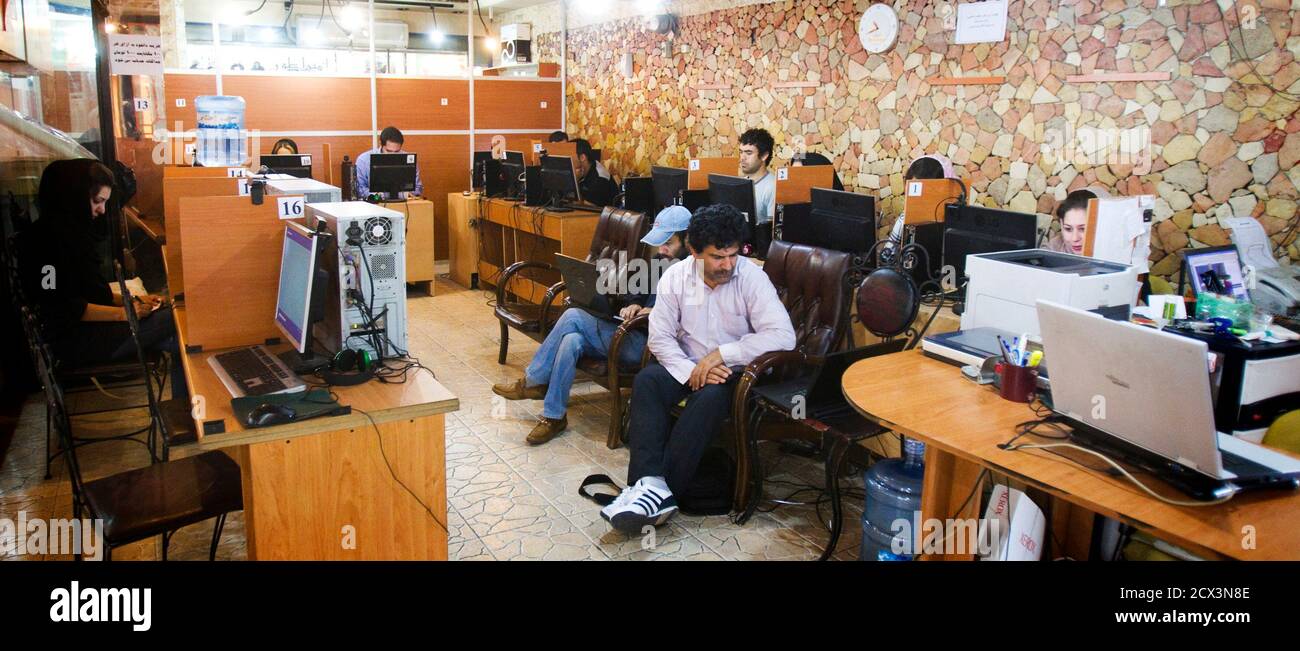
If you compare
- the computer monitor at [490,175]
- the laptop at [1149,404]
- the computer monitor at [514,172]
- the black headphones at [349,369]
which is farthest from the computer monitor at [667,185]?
the laptop at [1149,404]

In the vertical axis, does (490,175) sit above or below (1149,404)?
above

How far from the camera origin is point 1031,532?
2.17 meters

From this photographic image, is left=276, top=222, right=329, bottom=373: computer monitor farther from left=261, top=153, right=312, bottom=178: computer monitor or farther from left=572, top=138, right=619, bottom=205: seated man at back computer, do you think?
left=572, top=138, right=619, bottom=205: seated man at back computer

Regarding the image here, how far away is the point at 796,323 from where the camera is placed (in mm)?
3848

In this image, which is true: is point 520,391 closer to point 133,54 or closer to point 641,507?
point 641,507

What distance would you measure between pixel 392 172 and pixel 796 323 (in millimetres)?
4538

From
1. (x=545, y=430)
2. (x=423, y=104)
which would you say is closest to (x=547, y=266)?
(x=545, y=430)

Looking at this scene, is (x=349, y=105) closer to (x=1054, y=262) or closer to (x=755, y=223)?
(x=755, y=223)

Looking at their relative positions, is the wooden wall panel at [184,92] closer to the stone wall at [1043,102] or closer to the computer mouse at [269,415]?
the stone wall at [1043,102]

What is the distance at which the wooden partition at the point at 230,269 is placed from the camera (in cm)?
295

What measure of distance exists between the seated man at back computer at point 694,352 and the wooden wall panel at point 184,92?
18.6 ft

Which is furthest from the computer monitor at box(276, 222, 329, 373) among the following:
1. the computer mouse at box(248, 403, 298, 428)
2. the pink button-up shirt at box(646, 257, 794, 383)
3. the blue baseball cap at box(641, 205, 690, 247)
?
the blue baseball cap at box(641, 205, 690, 247)
